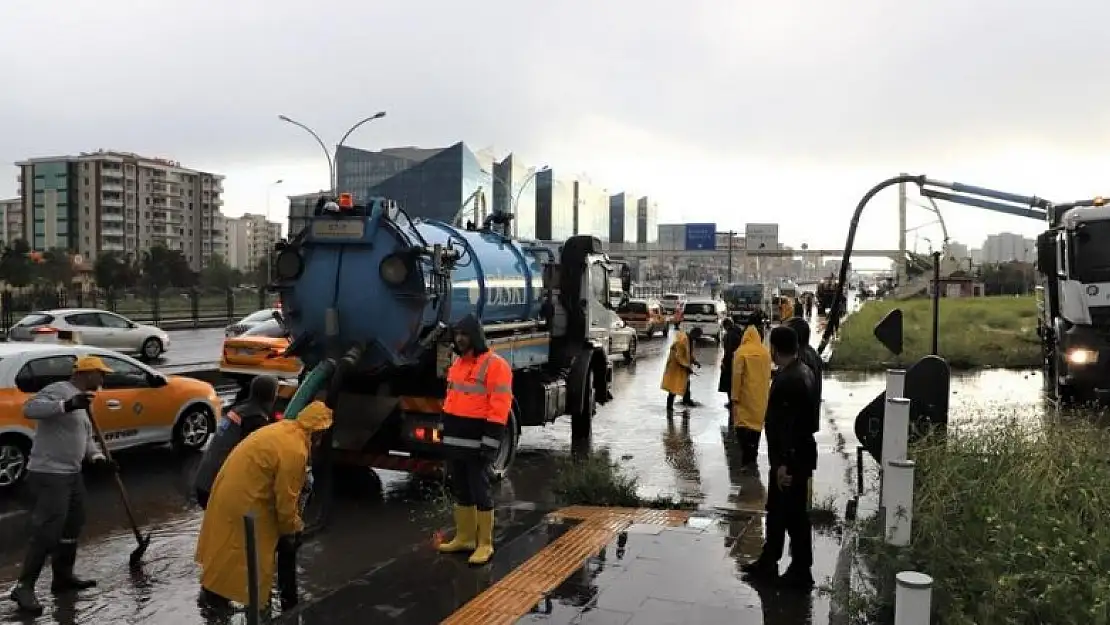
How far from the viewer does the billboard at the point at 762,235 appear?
89625 millimetres

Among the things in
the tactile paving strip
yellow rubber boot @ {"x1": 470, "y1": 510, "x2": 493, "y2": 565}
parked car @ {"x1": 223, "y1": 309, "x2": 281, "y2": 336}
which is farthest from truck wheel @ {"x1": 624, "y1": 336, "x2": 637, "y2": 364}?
yellow rubber boot @ {"x1": 470, "y1": 510, "x2": 493, "y2": 565}

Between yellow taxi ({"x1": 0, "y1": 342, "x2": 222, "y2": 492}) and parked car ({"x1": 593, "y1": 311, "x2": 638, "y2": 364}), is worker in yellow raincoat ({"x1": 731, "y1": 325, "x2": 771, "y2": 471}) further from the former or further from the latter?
yellow taxi ({"x1": 0, "y1": 342, "x2": 222, "y2": 492})

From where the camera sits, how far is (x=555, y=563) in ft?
20.5

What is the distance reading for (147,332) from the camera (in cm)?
2459

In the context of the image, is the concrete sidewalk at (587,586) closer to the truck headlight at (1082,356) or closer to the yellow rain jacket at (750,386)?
the yellow rain jacket at (750,386)

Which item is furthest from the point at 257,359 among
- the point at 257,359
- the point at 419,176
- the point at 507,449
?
the point at 419,176

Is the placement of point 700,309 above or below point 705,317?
above

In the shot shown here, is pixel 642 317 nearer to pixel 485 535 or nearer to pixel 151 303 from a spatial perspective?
pixel 151 303

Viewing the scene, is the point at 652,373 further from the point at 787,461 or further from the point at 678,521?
the point at 787,461

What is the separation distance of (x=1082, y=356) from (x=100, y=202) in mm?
133036

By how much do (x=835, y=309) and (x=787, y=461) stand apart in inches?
807

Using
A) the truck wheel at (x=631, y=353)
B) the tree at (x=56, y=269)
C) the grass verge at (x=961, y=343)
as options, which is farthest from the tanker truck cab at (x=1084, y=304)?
the tree at (x=56, y=269)

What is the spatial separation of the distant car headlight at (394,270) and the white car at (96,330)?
56.6 ft

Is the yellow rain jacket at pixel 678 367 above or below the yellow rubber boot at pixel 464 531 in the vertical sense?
above
